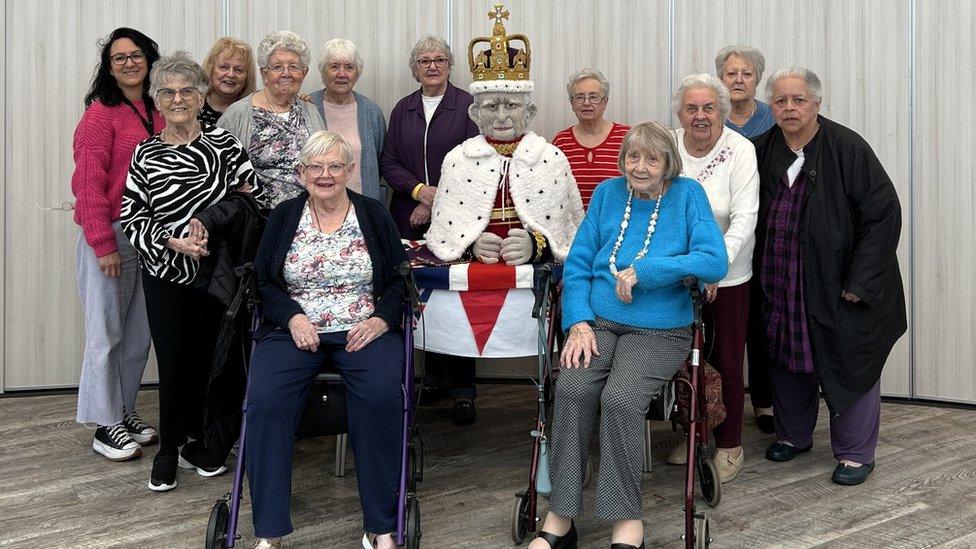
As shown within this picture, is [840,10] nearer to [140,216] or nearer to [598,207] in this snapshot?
[598,207]

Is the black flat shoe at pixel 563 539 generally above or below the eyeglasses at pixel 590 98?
below

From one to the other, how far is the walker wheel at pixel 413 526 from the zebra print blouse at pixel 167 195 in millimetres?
1234

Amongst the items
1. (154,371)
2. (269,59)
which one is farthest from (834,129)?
(154,371)

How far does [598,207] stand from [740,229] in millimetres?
567

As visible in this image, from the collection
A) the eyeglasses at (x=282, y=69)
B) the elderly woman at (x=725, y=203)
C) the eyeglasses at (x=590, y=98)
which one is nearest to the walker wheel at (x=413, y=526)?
the elderly woman at (x=725, y=203)

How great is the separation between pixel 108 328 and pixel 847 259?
2938mm

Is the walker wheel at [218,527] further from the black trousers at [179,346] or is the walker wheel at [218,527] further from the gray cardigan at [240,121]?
the gray cardigan at [240,121]

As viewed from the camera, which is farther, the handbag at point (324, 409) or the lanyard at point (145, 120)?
the lanyard at point (145, 120)

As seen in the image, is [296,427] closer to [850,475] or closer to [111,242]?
[111,242]

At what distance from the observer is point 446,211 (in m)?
3.77

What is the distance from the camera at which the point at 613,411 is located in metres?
2.88

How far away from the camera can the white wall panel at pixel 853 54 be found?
15.4 ft

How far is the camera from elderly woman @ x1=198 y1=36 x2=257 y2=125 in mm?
4188

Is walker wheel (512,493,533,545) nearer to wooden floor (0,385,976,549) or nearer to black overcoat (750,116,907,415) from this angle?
wooden floor (0,385,976,549)
